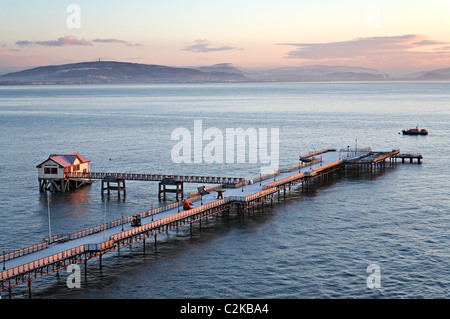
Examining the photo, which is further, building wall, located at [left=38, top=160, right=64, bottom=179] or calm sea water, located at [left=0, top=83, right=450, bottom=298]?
building wall, located at [left=38, top=160, right=64, bottom=179]

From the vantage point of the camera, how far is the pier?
52.8 metres

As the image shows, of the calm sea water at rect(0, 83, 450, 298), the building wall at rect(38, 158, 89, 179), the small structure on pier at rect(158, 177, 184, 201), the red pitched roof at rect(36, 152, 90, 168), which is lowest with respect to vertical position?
the calm sea water at rect(0, 83, 450, 298)

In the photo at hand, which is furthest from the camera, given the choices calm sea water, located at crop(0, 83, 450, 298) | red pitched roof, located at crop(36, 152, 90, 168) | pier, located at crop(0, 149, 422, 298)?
red pitched roof, located at crop(36, 152, 90, 168)

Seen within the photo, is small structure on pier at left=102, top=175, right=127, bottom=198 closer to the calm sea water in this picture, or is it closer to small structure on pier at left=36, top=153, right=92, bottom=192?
the calm sea water

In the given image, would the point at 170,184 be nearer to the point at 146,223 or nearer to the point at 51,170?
the point at 51,170

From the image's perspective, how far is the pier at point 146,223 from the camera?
173 ft

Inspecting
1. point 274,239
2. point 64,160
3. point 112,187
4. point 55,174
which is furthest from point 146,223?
point 64,160

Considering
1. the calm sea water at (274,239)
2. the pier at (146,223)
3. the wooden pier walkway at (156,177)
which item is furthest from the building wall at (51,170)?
the calm sea water at (274,239)

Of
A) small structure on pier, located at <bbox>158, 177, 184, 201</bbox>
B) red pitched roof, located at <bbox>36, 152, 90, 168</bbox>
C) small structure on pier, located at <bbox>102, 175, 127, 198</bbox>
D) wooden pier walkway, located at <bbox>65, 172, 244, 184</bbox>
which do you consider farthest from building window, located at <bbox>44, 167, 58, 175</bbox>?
small structure on pier, located at <bbox>158, 177, 184, 201</bbox>

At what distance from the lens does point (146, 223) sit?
66.8m

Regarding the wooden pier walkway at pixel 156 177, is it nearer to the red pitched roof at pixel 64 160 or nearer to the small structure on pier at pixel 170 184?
the small structure on pier at pixel 170 184
